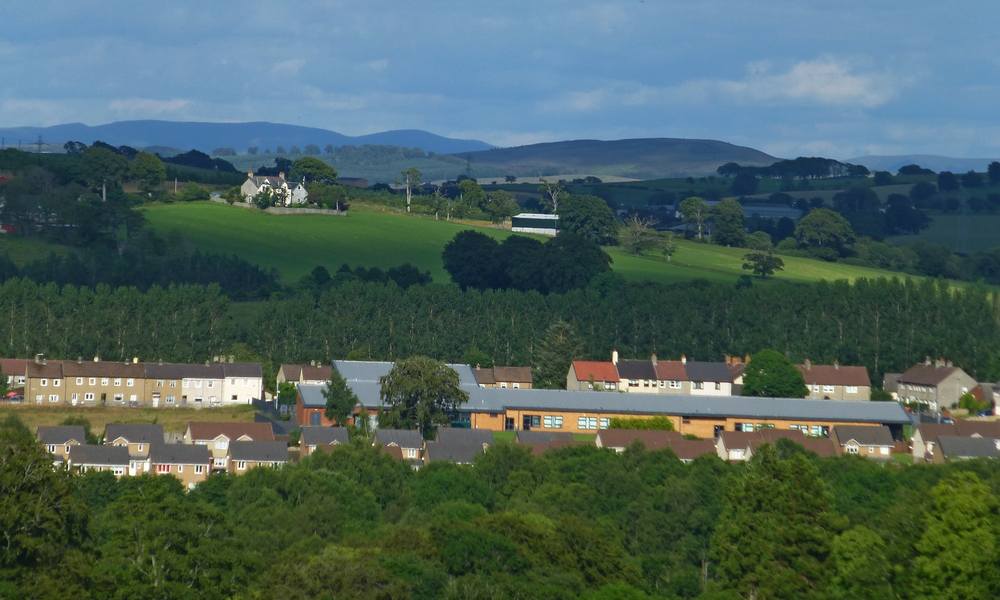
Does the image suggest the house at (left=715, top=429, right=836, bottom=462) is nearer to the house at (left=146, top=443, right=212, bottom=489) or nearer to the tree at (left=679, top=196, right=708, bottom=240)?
Answer: the house at (left=146, top=443, right=212, bottom=489)

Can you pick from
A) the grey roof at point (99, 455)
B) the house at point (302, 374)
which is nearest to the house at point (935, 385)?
the house at point (302, 374)

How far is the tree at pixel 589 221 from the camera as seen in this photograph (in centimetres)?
16275

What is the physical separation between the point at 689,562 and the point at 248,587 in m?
18.2

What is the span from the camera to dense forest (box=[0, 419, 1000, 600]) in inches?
1853

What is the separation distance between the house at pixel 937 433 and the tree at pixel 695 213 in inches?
3554

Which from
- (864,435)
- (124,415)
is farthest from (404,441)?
(864,435)

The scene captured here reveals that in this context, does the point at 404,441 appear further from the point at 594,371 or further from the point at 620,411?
the point at 594,371

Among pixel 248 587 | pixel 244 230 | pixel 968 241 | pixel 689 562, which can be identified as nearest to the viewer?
pixel 248 587

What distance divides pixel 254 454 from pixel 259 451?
1.06ft

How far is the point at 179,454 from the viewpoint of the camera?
79.6 meters

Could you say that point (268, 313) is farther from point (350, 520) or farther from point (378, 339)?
point (350, 520)

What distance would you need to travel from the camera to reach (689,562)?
205ft

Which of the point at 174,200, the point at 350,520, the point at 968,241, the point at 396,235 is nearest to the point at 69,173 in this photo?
the point at 174,200

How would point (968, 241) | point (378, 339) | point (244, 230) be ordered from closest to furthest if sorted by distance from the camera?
point (378, 339) → point (244, 230) → point (968, 241)
